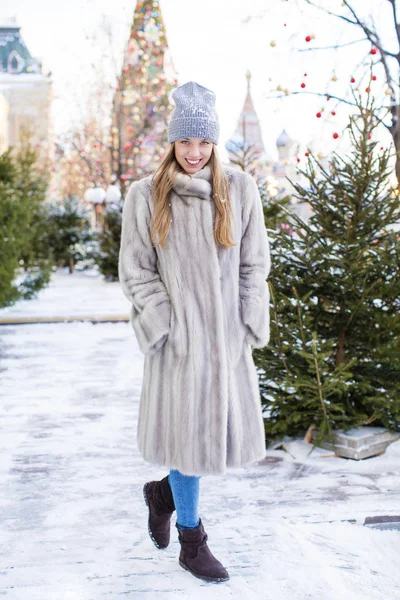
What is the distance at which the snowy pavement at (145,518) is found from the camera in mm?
2992

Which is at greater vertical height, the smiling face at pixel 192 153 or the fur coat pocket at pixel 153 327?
the smiling face at pixel 192 153

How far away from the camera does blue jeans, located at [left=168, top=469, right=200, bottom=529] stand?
302 cm

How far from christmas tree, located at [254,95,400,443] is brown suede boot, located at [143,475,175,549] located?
151 centimetres

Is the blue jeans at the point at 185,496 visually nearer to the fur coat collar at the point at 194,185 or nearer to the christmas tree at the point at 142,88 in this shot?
the fur coat collar at the point at 194,185

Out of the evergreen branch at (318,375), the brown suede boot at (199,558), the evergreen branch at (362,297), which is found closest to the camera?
the brown suede boot at (199,558)

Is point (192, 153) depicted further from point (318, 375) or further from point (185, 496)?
point (318, 375)

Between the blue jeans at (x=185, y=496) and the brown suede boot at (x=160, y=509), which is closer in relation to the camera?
the blue jeans at (x=185, y=496)

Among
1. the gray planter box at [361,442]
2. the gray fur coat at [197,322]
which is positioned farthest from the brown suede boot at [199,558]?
the gray planter box at [361,442]

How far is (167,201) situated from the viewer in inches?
117

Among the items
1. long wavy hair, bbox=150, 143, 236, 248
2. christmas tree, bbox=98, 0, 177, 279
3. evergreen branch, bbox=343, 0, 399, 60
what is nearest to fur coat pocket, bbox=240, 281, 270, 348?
long wavy hair, bbox=150, 143, 236, 248

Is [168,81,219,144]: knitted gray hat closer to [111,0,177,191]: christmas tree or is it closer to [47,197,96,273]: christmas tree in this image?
[111,0,177,191]: christmas tree

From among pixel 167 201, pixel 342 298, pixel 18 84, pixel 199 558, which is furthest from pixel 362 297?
pixel 18 84

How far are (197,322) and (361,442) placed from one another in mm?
2198

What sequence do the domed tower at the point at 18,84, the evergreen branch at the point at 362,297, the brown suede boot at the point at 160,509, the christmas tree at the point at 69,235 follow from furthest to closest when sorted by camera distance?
1. the domed tower at the point at 18,84
2. the christmas tree at the point at 69,235
3. the evergreen branch at the point at 362,297
4. the brown suede boot at the point at 160,509
